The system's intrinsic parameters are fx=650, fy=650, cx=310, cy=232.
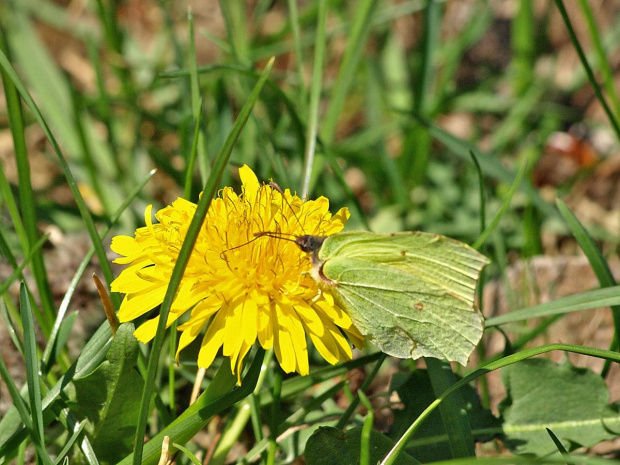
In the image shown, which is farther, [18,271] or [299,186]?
[299,186]

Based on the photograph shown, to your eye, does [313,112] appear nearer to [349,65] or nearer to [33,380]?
[349,65]

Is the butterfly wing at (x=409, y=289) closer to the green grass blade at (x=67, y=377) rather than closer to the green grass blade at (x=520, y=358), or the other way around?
the green grass blade at (x=520, y=358)

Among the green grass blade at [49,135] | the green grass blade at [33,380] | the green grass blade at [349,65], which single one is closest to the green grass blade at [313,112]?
the green grass blade at [349,65]

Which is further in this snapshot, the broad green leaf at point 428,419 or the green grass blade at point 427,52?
the green grass blade at point 427,52

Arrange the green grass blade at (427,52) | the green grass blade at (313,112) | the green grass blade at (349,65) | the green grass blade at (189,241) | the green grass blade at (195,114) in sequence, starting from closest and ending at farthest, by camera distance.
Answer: the green grass blade at (189,241) → the green grass blade at (195,114) → the green grass blade at (313,112) → the green grass blade at (349,65) → the green grass blade at (427,52)

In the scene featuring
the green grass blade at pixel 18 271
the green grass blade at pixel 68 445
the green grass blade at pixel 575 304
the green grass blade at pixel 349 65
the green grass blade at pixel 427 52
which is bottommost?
the green grass blade at pixel 68 445

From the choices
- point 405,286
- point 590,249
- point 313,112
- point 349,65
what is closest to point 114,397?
point 405,286

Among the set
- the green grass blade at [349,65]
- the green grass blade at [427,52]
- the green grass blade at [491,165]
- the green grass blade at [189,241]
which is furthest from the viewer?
the green grass blade at [427,52]

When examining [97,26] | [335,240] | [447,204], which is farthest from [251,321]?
[97,26]
